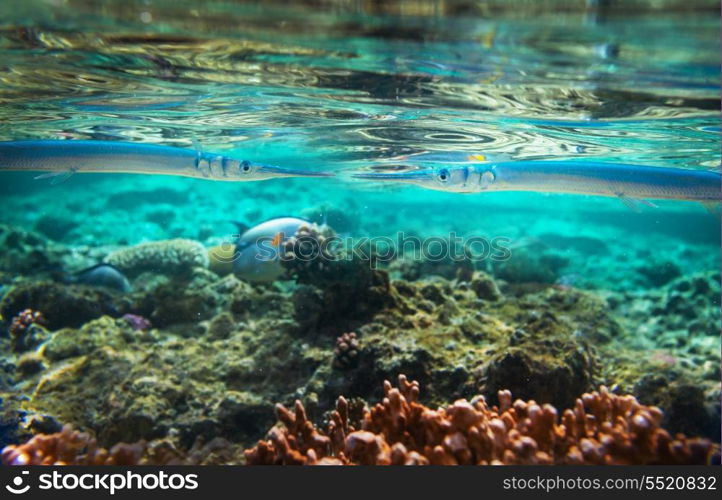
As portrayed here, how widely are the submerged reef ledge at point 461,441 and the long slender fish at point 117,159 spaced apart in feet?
15.4

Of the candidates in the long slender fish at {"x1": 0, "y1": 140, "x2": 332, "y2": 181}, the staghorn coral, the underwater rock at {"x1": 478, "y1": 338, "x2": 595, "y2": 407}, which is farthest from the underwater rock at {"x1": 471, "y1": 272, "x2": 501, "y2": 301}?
the staghorn coral

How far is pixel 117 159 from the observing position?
305 inches

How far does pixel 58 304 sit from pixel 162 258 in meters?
3.56

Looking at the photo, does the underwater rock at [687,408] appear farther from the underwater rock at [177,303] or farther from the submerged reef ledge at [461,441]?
the underwater rock at [177,303]

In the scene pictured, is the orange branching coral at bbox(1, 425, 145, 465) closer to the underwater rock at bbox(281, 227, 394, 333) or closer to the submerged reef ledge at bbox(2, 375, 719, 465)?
the submerged reef ledge at bbox(2, 375, 719, 465)

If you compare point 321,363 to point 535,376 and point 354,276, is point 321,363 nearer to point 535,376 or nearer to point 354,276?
point 354,276

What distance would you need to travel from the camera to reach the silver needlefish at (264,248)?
27.9 ft

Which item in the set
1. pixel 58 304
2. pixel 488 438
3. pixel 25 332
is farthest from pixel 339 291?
pixel 58 304

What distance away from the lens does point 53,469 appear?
328 centimetres

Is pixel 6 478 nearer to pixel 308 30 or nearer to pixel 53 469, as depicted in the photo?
pixel 53 469

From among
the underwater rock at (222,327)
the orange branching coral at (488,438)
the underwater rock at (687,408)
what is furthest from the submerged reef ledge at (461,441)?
the underwater rock at (222,327)

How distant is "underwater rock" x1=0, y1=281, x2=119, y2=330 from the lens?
8.79 meters

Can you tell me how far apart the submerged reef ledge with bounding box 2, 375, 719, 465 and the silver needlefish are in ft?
15.2

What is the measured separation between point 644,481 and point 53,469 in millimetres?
4441
